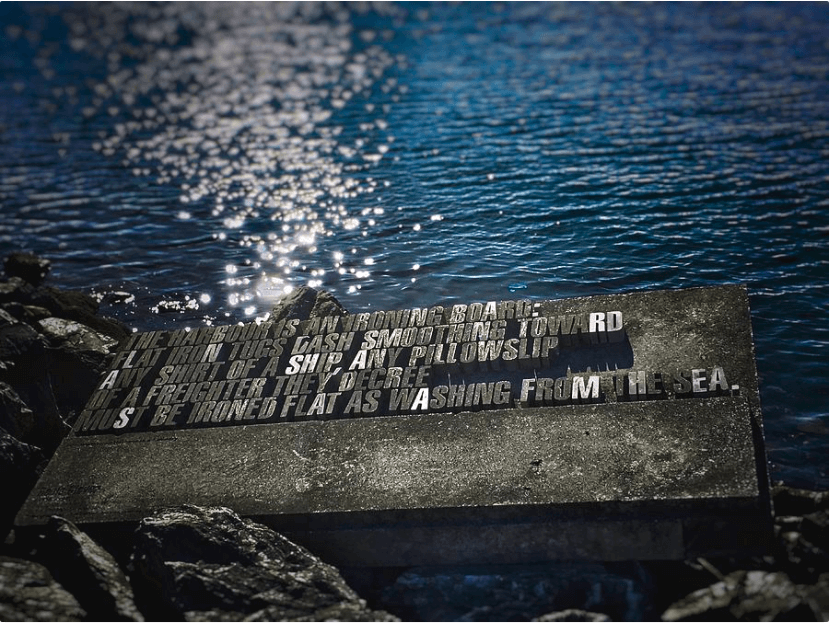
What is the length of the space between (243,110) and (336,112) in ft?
18.0

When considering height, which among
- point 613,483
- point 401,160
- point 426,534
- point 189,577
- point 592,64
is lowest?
point 189,577

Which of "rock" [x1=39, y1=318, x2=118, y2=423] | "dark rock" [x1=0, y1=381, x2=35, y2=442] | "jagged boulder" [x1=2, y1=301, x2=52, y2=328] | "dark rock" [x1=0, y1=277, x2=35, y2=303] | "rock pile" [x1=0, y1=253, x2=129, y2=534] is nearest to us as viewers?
"rock pile" [x1=0, y1=253, x2=129, y2=534]

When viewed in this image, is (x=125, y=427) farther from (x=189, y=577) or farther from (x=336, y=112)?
(x=336, y=112)

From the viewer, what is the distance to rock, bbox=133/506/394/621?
1166 centimetres

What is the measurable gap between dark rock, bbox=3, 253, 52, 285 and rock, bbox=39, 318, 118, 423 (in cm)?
613

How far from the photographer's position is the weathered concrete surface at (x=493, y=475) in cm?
1207

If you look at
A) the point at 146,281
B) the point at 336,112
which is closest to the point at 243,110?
the point at 336,112

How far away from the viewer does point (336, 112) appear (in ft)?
134

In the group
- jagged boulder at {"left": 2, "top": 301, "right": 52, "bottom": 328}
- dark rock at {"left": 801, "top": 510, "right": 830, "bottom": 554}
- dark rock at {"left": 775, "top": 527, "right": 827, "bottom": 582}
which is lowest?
dark rock at {"left": 775, "top": 527, "right": 827, "bottom": 582}

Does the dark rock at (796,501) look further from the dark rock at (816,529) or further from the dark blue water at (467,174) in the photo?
the dark blue water at (467,174)

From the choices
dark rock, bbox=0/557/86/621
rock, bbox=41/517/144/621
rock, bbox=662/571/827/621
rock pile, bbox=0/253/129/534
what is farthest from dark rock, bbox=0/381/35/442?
rock, bbox=662/571/827/621

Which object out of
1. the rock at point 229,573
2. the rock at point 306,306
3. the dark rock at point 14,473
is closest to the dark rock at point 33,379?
the dark rock at point 14,473

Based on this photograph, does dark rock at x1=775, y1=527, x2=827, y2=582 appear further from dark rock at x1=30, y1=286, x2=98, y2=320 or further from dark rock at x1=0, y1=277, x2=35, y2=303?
dark rock at x1=0, y1=277, x2=35, y2=303

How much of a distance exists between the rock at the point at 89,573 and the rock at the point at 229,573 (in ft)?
1.15
